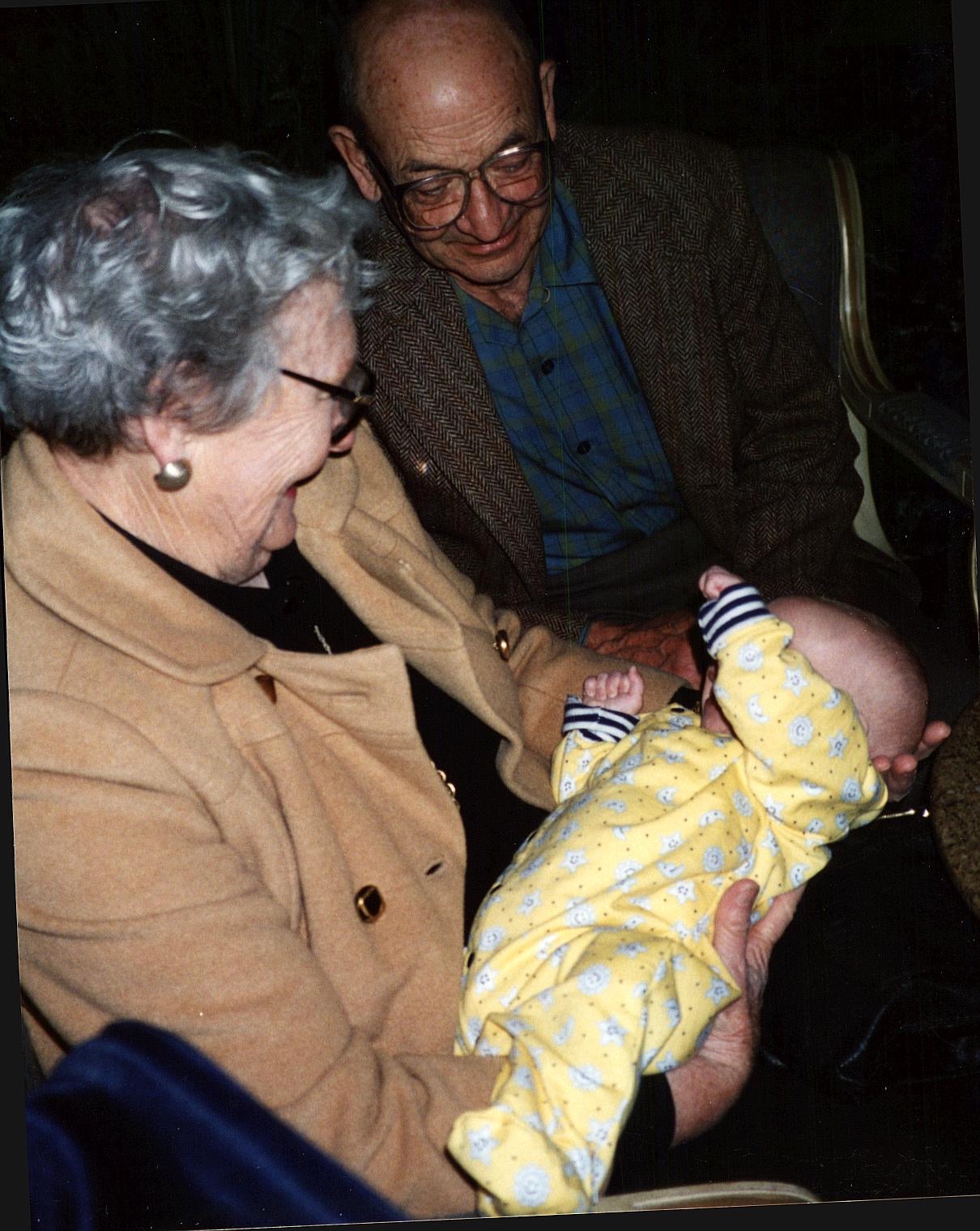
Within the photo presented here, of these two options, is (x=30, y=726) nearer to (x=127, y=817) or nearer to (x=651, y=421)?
(x=127, y=817)

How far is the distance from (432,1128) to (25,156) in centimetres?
159

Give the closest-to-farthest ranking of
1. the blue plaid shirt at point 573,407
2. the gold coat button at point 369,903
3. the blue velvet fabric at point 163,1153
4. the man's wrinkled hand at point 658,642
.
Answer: the blue velvet fabric at point 163,1153
the gold coat button at point 369,903
the blue plaid shirt at point 573,407
the man's wrinkled hand at point 658,642

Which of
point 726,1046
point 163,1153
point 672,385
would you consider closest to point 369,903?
point 163,1153

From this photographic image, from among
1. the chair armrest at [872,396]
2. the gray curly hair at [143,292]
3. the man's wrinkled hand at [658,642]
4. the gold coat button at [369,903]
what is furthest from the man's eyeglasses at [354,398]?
the chair armrest at [872,396]

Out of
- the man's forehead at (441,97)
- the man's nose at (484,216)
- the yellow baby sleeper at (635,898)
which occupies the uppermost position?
the man's forehead at (441,97)

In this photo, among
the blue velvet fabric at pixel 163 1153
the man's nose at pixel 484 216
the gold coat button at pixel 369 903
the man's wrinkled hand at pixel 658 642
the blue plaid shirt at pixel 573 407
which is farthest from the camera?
the man's wrinkled hand at pixel 658 642

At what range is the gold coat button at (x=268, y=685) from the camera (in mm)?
1901

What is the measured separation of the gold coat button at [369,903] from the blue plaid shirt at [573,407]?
628 mm

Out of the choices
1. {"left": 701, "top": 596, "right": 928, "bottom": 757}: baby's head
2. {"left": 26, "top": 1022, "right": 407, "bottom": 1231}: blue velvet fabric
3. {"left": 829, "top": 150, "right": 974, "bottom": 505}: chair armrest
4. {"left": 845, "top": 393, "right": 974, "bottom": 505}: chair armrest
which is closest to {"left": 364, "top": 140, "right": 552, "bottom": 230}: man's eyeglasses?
{"left": 829, "top": 150, "right": 974, "bottom": 505}: chair armrest

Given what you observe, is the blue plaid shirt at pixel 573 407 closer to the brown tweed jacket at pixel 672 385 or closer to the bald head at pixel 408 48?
the brown tweed jacket at pixel 672 385

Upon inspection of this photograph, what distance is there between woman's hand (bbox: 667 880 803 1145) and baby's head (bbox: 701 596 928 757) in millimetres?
300

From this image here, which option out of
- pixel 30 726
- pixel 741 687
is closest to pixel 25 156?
pixel 30 726

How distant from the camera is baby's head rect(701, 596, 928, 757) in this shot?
2080 mm

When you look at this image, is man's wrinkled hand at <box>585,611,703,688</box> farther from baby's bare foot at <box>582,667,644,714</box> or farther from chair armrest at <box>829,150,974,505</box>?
chair armrest at <box>829,150,974,505</box>
